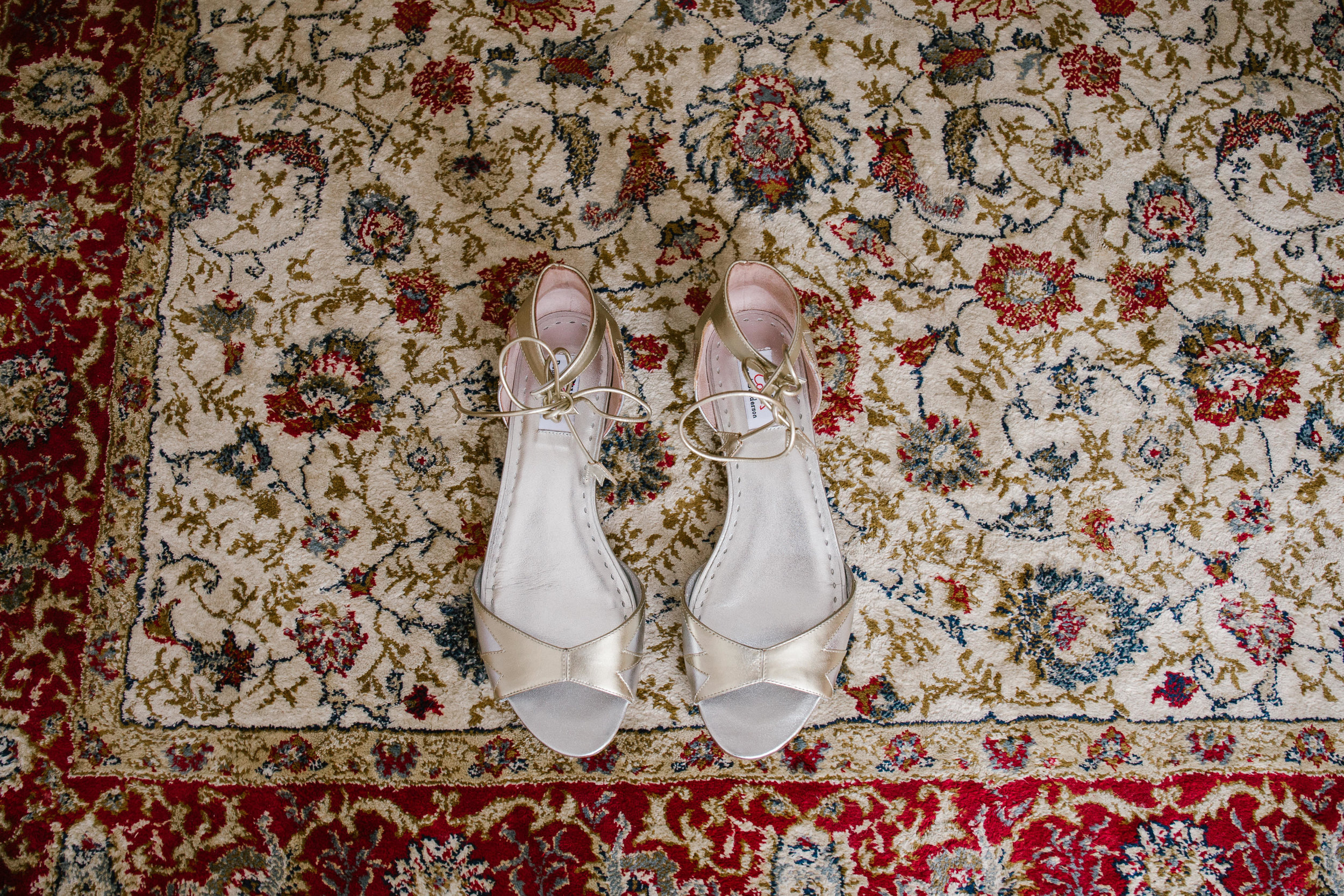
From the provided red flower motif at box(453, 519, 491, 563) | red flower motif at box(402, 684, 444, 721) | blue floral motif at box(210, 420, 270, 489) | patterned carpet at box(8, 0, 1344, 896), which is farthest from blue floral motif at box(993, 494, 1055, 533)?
blue floral motif at box(210, 420, 270, 489)

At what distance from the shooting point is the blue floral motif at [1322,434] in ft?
3.38

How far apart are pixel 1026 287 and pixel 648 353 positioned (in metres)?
0.59

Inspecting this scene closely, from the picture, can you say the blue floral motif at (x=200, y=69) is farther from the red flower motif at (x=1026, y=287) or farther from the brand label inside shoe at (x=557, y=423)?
the red flower motif at (x=1026, y=287)

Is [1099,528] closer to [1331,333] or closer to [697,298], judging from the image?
[1331,333]

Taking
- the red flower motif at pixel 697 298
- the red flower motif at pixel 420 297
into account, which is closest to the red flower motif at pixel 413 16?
the red flower motif at pixel 420 297

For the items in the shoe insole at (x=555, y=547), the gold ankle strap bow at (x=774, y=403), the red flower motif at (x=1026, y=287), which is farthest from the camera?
the red flower motif at (x=1026, y=287)

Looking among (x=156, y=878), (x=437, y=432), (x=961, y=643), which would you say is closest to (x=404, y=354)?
(x=437, y=432)

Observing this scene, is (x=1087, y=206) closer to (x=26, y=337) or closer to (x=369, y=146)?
(x=369, y=146)

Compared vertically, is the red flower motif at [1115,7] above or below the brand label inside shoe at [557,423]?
above

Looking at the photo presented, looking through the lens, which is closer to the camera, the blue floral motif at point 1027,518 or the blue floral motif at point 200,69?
the blue floral motif at point 1027,518

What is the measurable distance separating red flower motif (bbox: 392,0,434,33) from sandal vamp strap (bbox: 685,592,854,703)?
3.44ft

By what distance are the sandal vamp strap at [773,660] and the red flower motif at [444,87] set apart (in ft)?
2.95

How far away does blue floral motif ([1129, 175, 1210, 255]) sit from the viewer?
1.07 m

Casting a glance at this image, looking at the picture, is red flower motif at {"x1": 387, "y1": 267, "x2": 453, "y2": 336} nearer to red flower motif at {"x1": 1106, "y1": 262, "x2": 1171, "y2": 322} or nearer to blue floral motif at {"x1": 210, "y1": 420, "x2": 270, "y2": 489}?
blue floral motif at {"x1": 210, "y1": 420, "x2": 270, "y2": 489}
